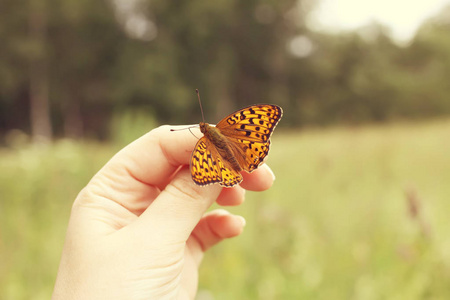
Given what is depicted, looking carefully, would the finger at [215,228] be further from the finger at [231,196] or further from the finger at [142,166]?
the finger at [142,166]

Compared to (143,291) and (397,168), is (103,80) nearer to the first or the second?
(397,168)

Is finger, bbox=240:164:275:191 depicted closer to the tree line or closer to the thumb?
the thumb

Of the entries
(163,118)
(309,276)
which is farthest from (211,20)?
(309,276)

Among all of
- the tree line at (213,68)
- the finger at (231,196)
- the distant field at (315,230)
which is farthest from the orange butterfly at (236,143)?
the tree line at (213,68)

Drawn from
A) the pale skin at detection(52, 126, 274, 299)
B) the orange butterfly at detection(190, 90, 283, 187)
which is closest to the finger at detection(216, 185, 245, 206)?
the pale skin at detection(52, 126, 274, 299)

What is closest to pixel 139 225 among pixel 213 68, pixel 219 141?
pixel 219 141

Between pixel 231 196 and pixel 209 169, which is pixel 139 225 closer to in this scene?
pixel 209 169
